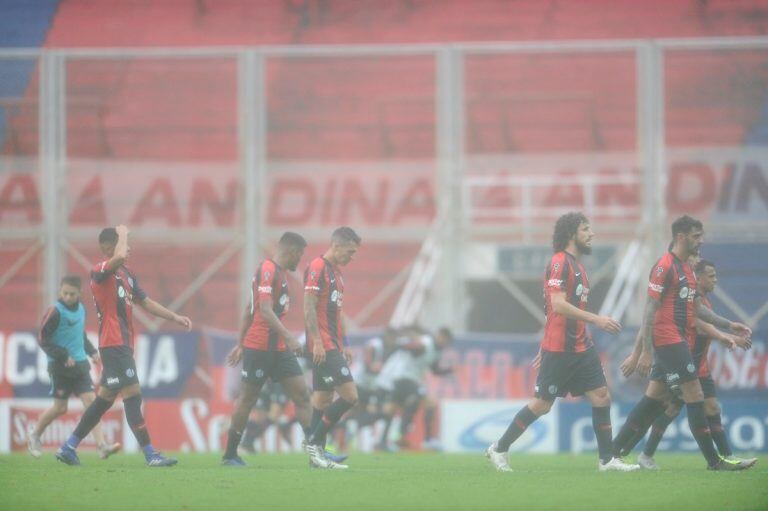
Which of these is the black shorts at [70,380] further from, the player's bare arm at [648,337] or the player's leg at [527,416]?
the player's bare arm at [648,337]

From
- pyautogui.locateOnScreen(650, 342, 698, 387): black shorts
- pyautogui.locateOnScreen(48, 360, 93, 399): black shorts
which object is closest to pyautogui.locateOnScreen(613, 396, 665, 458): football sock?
pyautogui.locateOnScreen(650, 342, 698, 387): black shorts

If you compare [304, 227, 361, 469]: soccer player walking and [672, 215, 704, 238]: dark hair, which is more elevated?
[672, 215, 704, 238]: dark hair

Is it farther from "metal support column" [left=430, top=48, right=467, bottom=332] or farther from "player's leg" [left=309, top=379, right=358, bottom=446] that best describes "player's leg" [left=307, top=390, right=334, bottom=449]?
"metal support column" [left=430, top=48, right=467, bottom=332]

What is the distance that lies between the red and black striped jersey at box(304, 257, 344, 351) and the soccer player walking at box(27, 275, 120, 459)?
2988mm

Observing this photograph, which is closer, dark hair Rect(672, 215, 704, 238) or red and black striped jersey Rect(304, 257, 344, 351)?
dark hair Rect(672, 215, 704, 238)

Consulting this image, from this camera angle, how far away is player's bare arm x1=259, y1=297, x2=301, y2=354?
41.0 ft

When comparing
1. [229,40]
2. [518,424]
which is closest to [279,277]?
[518,424]

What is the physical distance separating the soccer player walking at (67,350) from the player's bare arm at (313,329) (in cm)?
301

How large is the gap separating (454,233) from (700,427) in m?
9.93

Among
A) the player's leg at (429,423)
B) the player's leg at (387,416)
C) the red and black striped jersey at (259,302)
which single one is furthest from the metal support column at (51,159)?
the red and black striped jersey at (259,302)

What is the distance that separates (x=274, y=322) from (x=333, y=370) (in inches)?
25.8

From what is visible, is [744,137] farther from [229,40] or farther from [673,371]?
[673,371]

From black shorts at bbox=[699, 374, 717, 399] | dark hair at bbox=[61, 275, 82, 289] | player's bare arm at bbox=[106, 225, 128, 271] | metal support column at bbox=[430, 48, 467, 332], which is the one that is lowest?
black shorts at bbox=[699, 374, 717, 399]

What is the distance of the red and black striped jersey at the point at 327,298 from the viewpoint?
12664mm
